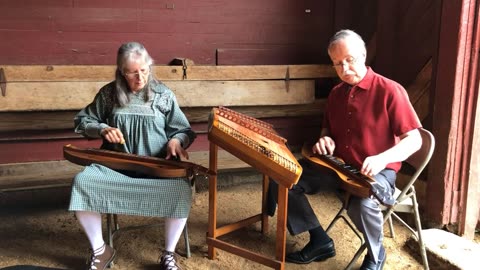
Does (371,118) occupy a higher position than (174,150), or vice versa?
(371,118)

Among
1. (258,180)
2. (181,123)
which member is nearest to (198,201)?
(258,180)

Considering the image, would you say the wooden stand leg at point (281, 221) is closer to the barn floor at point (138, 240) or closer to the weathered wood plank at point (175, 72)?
the barn floor at point (138, 240)

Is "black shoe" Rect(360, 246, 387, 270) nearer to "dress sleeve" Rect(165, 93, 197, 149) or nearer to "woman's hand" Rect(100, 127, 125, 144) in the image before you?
"dress sleeve" Rect(165, 93, 197, 149)

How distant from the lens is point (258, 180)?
171 inches

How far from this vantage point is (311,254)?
288 cm

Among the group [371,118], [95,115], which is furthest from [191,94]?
[371,118]

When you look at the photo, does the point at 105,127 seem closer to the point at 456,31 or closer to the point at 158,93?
the point at 158,93

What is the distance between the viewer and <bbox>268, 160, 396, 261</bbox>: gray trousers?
2385 mm

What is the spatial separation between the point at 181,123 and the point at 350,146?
40.5 inches

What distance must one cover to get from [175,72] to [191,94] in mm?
233

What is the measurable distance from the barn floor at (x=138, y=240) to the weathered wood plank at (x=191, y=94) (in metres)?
0.71

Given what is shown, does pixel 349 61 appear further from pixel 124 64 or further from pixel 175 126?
pixel 124 64

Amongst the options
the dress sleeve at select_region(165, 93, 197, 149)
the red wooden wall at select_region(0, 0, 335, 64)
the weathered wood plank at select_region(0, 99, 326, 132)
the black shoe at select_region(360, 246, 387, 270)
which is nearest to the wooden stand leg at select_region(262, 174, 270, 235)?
the dress sleeve at select_region(165, 93, 197, 149)

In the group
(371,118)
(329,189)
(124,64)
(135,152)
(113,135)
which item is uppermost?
(124,64)
